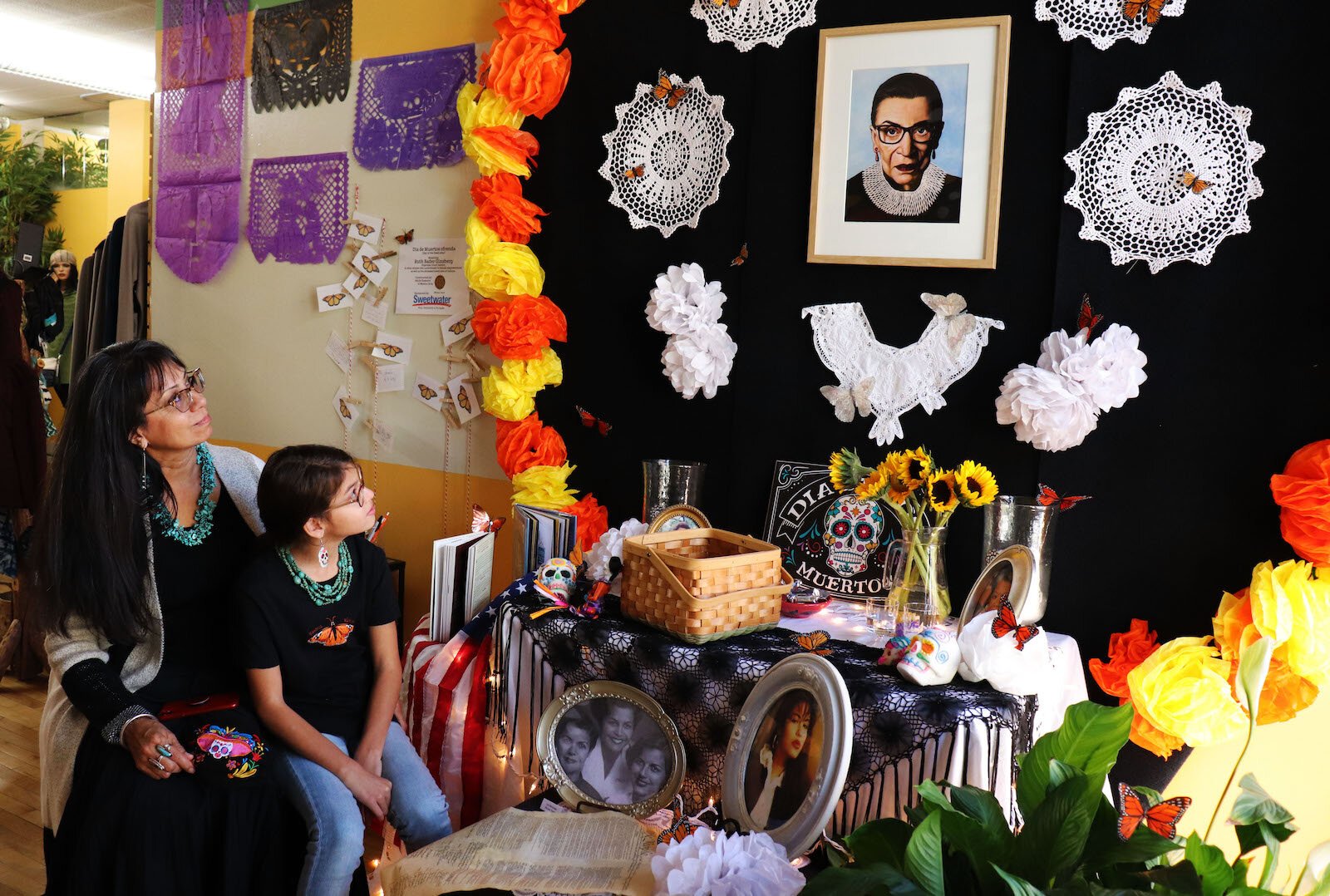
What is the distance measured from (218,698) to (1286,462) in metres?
2.25

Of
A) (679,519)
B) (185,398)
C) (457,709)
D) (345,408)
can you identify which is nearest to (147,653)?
(185,398)

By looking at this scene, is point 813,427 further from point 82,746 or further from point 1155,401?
point 82,746

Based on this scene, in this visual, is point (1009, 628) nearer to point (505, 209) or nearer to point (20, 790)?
point (505, 209)

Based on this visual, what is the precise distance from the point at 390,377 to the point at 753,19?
67.1 inches

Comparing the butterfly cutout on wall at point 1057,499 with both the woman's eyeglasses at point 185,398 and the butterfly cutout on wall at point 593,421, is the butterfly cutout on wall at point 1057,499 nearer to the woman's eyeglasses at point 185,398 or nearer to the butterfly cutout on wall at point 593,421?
the butterfly cutout on wall at point 593,421

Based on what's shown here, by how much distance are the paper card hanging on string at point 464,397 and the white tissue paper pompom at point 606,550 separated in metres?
0.98

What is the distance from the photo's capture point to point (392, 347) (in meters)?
3.38

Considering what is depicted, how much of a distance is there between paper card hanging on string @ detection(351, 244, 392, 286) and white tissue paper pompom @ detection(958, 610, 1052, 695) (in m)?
2.37

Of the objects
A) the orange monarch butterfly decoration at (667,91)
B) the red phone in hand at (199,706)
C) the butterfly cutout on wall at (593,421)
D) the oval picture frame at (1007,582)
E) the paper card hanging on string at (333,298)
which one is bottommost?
the red phone in hand at (199,706)

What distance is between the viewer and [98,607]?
193cm

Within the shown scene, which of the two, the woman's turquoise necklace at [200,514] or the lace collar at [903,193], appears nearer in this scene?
the woman's turquoise necklace at [200,514]

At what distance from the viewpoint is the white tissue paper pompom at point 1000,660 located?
177 cm

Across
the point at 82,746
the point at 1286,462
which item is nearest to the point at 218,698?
the point at 82,746

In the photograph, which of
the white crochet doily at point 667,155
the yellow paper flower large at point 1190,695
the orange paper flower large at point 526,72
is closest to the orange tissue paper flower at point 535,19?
the orange paper flower large at point 526,72
